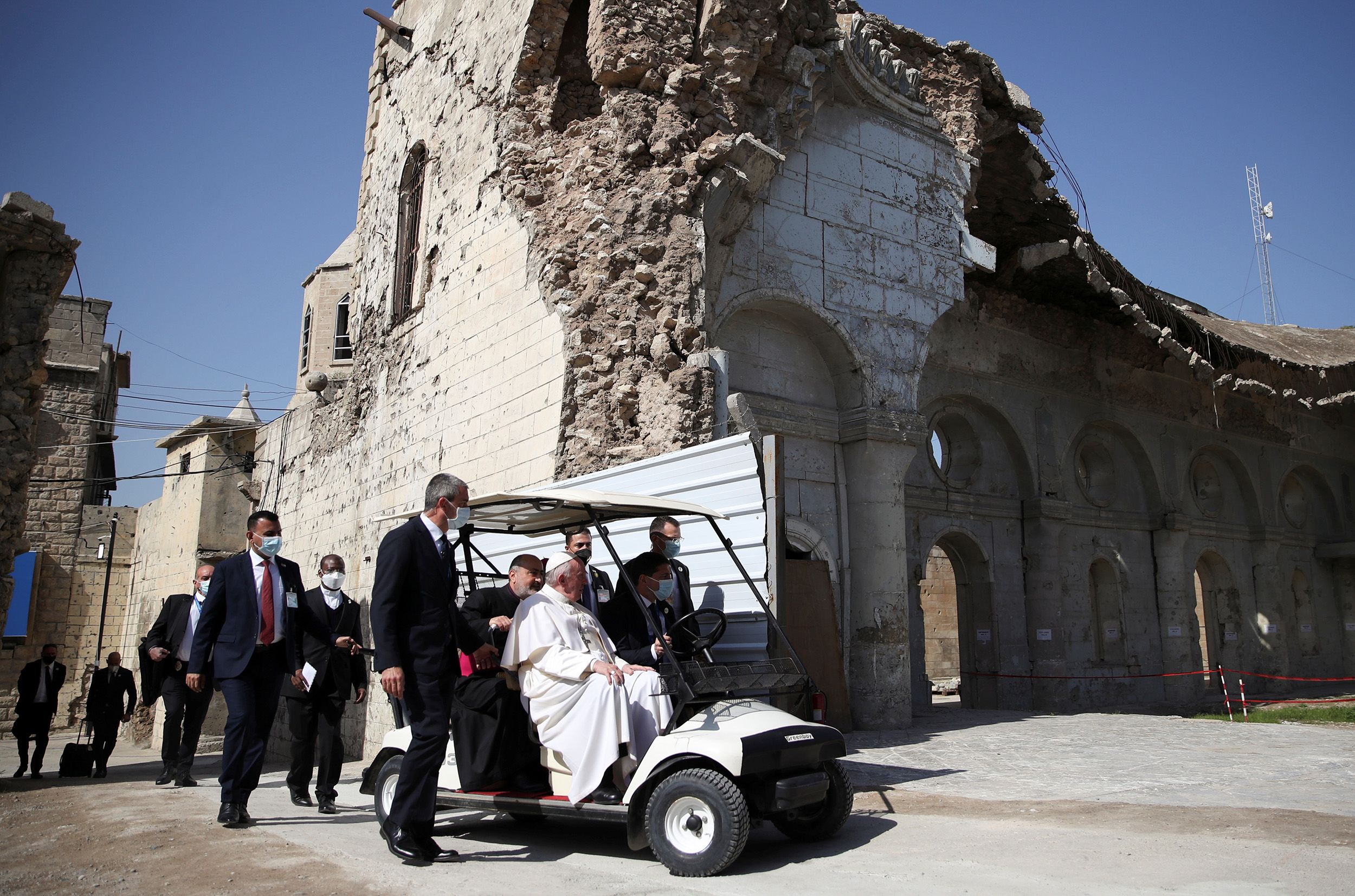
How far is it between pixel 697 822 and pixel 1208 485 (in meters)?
20.9

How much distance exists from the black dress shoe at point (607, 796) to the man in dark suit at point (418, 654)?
0.70 m

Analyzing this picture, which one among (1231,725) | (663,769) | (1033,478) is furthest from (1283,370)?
(663,769)

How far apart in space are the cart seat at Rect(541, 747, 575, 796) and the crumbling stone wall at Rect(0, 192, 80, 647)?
6.61m

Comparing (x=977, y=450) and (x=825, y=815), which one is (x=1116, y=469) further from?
(x=825, y=815)

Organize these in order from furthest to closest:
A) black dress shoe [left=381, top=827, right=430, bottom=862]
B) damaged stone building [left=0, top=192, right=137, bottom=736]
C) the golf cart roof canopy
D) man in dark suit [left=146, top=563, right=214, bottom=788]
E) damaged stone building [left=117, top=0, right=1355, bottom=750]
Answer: damaged stone building [left=0, top=192, right=137, bottom=736], damaged stone building [left=117, top=0, right=1355, bottom=750], man in dark suit [left=146, top=563, right=214, bottom=788], the golf cart roof canopy, black dress shoe [left=381, top=827, right=430, bottom=862]

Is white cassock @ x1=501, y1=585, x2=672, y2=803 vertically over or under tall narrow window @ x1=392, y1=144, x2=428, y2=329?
under

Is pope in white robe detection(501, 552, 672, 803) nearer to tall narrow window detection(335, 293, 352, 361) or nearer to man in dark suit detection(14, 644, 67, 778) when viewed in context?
man in dark suit detection(14, 644, 67, 778)

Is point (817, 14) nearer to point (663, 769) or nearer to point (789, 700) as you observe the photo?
point (789, 700)

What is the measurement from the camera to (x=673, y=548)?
5957 mm

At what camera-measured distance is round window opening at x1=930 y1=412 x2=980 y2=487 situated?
17.0 meters

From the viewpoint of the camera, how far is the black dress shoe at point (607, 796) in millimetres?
4539

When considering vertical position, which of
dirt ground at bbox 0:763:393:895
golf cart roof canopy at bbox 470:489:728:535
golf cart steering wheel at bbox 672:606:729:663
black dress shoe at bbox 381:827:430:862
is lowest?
dirt ground at bbox 0:763:393:895

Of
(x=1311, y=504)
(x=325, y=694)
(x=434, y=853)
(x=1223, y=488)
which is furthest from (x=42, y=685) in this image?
(x=1311, y=504)

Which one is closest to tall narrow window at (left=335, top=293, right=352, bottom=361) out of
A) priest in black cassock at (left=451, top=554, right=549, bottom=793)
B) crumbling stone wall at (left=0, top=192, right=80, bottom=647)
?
crumbling stone wall at (left=0, top=192, right=80, bottom=647)
